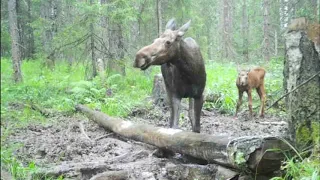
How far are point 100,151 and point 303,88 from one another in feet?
11.3

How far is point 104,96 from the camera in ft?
34.9

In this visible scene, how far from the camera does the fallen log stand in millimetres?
3836

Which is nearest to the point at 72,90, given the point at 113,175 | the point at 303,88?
the point at 113,175

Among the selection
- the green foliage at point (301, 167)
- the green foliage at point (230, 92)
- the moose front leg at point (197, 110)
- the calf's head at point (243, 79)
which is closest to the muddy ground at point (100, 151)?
the green foliage at point (301, 167)

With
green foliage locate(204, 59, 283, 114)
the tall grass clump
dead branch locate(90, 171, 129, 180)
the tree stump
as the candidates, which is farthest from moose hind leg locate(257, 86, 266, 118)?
dead branch locate(90, 171, 129, 180)

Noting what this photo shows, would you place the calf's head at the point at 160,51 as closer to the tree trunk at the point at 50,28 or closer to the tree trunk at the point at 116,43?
the tree trunk at the point at 50,28

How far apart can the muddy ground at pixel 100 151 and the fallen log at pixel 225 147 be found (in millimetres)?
202

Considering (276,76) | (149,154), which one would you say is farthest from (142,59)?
(276,76)

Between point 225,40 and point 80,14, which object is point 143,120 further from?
point 225,40

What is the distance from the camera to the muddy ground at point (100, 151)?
473cm

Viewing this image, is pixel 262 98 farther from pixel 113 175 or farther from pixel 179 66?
pixel 113 175

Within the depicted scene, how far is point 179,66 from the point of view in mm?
6312

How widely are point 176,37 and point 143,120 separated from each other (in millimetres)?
3416

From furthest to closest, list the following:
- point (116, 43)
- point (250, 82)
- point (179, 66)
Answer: point (116, 43) → point (250, 82) → point (179, 66)
